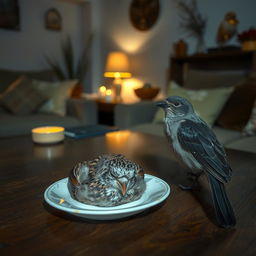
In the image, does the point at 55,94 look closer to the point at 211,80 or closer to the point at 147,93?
the point at 147,93

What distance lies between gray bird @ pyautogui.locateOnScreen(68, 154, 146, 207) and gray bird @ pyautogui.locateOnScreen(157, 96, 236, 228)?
14 cm

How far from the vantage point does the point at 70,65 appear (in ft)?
11.4

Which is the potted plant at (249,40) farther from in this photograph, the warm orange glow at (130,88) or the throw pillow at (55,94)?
the throw pillow at (55,94)

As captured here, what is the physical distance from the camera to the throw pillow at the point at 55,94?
8.20 feet

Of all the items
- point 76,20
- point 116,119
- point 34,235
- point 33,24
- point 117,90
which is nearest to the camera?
point 34,235

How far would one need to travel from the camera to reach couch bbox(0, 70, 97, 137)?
2.07 metres

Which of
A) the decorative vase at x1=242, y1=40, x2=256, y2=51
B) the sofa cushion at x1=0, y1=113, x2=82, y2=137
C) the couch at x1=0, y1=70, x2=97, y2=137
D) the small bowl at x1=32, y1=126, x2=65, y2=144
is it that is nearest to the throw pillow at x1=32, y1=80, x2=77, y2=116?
the couch at x1=0, y1=70, x2=97, y2=137

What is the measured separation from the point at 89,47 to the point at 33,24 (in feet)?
2.59

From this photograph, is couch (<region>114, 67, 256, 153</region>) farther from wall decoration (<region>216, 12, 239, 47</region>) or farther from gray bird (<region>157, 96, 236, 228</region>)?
gray bird (<region>157, 96, 236, 228</region>)

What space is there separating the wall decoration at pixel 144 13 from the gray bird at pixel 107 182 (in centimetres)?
286

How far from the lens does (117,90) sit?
2.92m

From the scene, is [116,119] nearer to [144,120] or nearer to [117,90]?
[144,120]

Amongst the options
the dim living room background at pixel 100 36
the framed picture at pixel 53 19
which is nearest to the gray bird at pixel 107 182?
the dim living room background at pixel 100 36

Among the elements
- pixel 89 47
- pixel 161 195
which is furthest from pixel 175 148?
pixel 89 47
